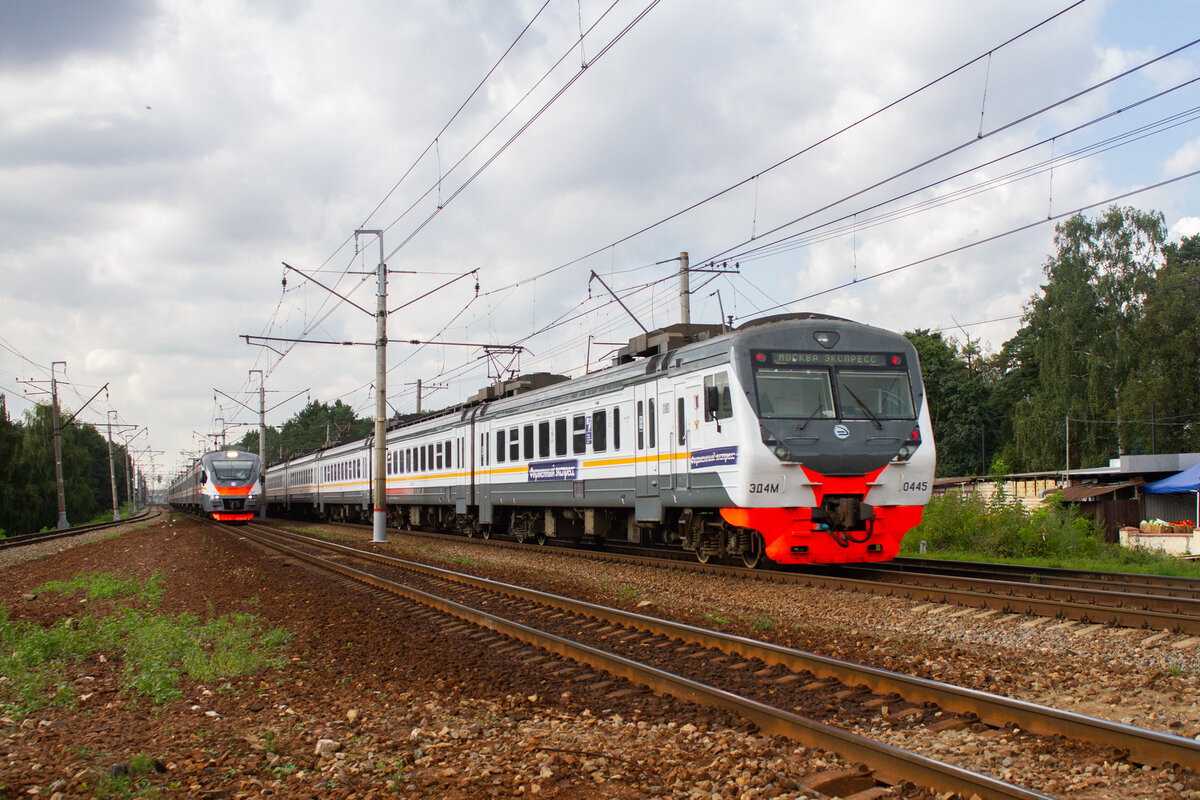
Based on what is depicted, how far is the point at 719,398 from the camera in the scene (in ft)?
41.0

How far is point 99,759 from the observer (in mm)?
4945

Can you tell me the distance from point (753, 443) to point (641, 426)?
3.41 m

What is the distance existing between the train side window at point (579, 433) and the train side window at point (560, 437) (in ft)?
1.37

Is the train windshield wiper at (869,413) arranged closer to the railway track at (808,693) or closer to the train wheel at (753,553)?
the train wheel at (753,553)

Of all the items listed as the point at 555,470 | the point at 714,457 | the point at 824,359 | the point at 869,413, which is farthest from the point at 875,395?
the point at 555,470

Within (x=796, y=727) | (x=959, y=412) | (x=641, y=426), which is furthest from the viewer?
(x=959, y=412)

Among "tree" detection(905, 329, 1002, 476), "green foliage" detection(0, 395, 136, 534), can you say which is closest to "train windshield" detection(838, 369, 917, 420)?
"green foliage" detection(0, 395, 136, 534)

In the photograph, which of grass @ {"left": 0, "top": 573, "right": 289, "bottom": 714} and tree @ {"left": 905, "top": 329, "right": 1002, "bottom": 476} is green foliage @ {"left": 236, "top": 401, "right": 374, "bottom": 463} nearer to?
tree @ {"left": 905, "top": 329, "right": 1002, "bottom": 476}

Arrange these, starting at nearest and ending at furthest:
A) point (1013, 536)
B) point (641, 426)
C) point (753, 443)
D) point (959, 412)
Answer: point (753, 443), point (641, 426), point (1013, 536), point (959, 412)

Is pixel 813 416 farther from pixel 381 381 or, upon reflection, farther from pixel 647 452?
pixel 381 381

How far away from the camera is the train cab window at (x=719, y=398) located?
12.3 metres

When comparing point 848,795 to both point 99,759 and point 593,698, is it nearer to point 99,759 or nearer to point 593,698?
point 593,698

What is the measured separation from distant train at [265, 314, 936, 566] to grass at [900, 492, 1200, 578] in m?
4.35

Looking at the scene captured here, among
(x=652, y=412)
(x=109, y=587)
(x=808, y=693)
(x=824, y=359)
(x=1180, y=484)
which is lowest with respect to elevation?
(x=109, y=587)
